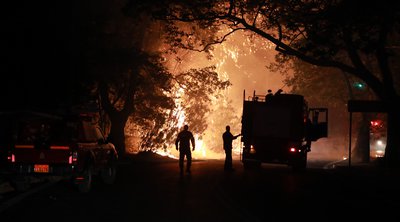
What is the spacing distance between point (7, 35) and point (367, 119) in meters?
37.2

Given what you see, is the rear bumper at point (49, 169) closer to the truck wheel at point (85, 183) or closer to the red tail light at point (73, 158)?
the red tail light at point (73, 158)

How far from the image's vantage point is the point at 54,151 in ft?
53.4

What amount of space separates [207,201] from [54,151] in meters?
3.94

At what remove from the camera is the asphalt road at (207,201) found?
41.6ft

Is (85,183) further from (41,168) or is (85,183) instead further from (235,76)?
(235,76)

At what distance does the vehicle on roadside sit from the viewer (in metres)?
16.2

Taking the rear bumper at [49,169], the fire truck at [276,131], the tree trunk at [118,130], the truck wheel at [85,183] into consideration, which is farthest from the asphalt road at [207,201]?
the tree trunk at [118,130]

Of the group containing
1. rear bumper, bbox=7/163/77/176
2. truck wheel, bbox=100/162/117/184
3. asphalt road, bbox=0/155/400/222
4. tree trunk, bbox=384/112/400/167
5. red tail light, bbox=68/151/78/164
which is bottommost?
asphalt road, bbox=0/155/400/222

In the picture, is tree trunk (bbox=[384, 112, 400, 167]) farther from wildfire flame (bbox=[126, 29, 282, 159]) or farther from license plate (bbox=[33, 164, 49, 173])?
wildfire flame (bbox=[126, 29, 282, 159])

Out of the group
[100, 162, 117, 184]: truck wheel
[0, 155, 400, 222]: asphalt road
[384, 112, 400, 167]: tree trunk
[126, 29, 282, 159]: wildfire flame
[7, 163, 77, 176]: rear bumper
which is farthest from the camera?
[126, 29, 282, 159]: wildfire flame

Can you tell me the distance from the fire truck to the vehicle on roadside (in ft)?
39.1

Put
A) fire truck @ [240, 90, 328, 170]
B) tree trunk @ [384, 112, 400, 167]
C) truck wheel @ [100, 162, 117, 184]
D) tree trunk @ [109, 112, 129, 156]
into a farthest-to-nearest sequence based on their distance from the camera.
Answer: tree trunk @ [109, 112, 129, 156] → tree trunk @ [384, 112, 400, 167] → fire truck @ [240, 90, 328, 170] → truck wheel @ [100, 162, 117, 184]

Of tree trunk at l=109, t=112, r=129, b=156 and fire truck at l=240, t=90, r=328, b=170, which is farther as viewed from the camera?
tree trunk at l=109, t=112, r=129, b=156

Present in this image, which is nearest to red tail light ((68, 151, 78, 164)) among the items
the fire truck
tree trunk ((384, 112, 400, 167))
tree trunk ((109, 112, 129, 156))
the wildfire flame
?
the fire truck
